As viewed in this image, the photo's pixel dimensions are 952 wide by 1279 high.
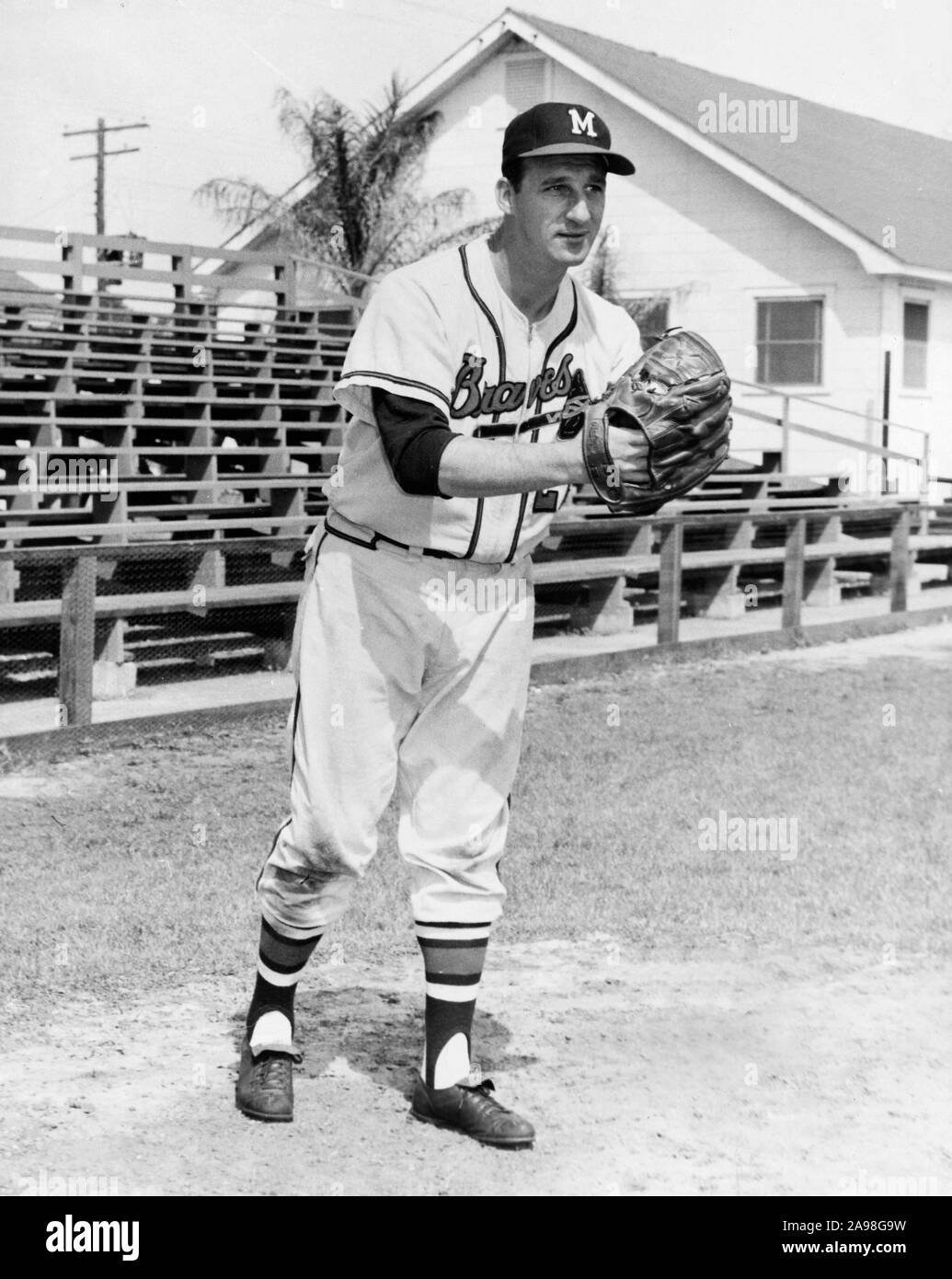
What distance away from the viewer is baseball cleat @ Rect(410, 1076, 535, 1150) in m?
3.57

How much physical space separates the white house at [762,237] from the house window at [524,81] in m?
0.02

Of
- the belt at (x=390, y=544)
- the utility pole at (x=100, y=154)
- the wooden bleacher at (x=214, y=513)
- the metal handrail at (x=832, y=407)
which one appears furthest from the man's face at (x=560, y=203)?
the utility pole at (x=100, y=154)

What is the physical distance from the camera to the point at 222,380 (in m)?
17.3

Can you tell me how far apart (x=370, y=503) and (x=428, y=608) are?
26 centimetres

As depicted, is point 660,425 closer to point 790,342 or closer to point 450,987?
point 450,987

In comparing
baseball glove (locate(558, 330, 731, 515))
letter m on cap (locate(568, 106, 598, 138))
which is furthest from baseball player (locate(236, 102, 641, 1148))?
baseball glove (locate(558, 330, 731, 515))

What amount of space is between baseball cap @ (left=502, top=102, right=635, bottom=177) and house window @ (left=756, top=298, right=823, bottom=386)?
20.7m

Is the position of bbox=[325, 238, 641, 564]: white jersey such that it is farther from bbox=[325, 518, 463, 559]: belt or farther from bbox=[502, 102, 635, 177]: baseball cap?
bbox=[502, 102, 635, 177]: baseball cap

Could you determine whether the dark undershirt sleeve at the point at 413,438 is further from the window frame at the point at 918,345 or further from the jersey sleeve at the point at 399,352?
the window frame at the point at 918,345

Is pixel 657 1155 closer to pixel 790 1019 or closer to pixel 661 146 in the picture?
pixel 790 1019

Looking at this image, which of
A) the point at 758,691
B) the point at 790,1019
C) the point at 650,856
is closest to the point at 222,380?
the point at 758,691

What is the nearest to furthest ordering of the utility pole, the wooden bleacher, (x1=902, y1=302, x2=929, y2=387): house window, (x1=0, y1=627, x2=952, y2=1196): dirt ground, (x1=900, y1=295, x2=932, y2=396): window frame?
(x1=0, y1=627, x2=952, y2=1196): dirt ground < the wooden bleacher < (x1=900, y1=295, x2=932, y2=396): window frame < (x1=902, y1=302, x2=929, y2=387): house window < the utility pole

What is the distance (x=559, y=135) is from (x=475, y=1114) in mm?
2034

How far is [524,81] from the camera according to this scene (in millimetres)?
26734
